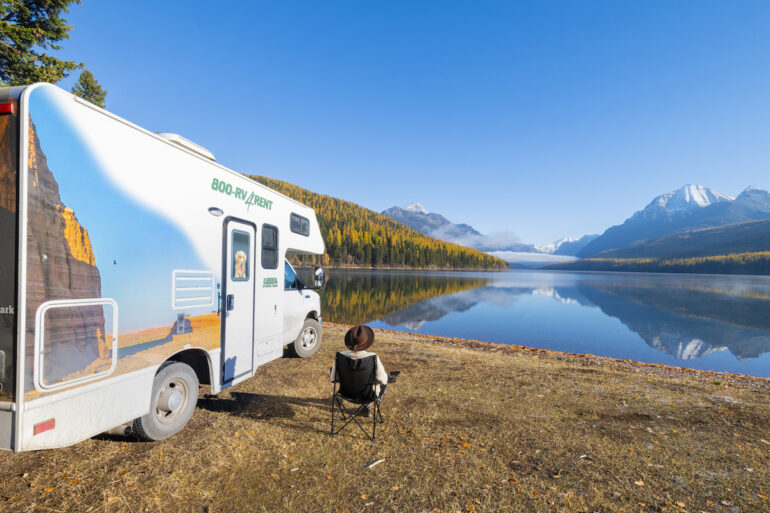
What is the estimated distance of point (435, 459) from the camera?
186 inches

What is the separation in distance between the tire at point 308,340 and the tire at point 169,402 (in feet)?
14.5

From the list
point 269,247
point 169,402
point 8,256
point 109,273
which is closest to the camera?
point 8,256

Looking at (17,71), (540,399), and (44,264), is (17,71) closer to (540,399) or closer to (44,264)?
(44,264)

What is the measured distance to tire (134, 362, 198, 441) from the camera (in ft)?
15.1

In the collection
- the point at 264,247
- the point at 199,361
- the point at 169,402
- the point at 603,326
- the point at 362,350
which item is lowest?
the point at 603,326

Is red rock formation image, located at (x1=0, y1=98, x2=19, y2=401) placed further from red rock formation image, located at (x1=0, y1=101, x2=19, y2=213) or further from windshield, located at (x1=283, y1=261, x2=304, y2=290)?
windshield, located at (x1=283, y1=261, x2=304, y2=290)

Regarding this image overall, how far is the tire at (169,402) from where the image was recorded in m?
4.61

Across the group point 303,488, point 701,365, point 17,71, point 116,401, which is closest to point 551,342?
point 701,365

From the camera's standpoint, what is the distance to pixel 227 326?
5734 millimetres

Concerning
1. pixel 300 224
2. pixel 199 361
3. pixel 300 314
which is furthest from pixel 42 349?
pixel 300 314

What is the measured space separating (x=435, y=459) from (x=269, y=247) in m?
5.01

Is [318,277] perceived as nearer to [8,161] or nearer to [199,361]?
[199,361]

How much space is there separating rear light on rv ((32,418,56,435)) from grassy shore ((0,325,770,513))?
1.02 m

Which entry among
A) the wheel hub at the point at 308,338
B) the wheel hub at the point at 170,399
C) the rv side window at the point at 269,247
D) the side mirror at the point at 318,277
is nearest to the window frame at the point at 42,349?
the wheel hub at the point at 170,399
